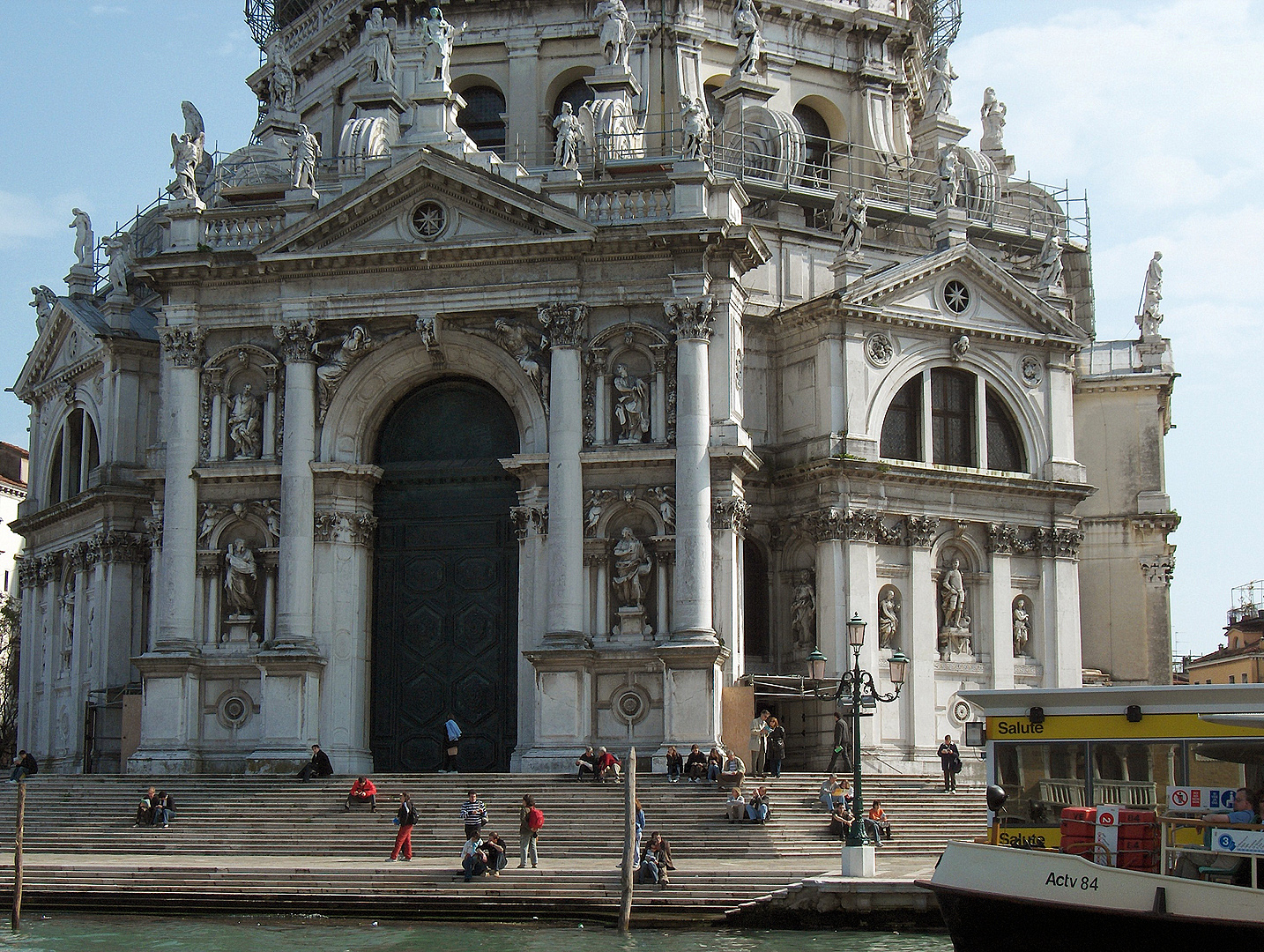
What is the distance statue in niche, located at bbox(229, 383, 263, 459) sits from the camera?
36594 mm

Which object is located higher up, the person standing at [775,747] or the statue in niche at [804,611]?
Answer: the statue in niche at [804,611]

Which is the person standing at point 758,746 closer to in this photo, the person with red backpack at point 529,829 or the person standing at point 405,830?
the person with red backpack at point 529,829

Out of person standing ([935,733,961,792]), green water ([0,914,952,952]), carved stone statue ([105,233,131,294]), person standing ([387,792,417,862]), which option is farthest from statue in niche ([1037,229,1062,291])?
carved stone statue ([105,233,131,294])

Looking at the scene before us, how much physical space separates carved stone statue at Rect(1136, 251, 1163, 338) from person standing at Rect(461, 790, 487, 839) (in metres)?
25.0

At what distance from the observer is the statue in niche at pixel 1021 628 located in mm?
39656

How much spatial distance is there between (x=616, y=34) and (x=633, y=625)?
43.7 ft

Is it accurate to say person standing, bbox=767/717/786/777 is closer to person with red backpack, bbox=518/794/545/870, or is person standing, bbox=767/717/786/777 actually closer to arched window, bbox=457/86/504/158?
person with red backpack, bbox=518/794/545/870

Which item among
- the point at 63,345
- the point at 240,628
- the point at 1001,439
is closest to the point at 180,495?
the point at 240,628

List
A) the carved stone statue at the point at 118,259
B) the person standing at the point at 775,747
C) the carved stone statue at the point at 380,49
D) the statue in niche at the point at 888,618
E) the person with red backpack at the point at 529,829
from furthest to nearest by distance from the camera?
the carved stone statue at the point at 118,259, the carved stone statue at the point at 380,49, the statue in niche at the point at 888,618, the person standing at the point at 775,747, the person with red backpack at the point at 529,829

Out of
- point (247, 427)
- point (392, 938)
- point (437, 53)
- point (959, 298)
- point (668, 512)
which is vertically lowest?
point (392, 938)

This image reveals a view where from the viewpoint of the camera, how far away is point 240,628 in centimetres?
3612

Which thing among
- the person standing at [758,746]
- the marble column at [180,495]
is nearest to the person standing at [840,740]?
the person standing at [758,746]

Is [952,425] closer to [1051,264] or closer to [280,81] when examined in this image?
[1051,264]

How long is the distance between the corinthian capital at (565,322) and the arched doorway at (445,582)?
2.48 m
